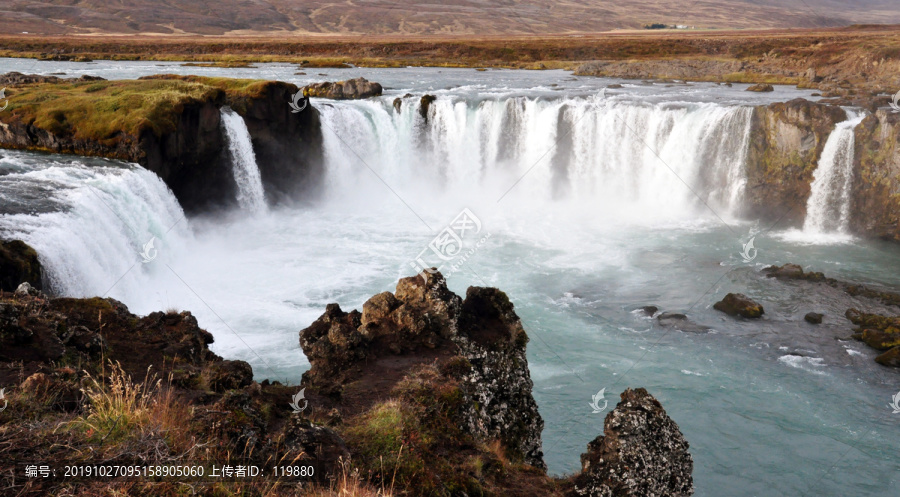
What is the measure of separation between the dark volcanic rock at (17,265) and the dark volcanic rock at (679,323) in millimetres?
19147

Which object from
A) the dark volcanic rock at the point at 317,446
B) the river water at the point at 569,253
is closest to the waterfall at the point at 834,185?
the river water at the point at 569,253

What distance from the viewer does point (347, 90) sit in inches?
1836

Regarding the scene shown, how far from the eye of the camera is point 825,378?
19.0 m

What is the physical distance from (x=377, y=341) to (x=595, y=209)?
28.6 m

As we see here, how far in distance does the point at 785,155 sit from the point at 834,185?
9.52ft

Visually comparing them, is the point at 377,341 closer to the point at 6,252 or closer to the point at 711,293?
the point at 6,252

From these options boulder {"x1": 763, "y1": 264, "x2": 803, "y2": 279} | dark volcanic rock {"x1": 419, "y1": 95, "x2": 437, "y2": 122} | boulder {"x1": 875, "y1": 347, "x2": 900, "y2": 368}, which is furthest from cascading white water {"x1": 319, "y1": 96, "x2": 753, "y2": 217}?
boulder {"x1": 875, "y1": 347, "x2": 900, "y2": 368}

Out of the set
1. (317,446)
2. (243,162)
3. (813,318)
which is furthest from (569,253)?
(317,446)

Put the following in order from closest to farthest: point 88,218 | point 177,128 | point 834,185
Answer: point 88,218 < point 177,128 < point 834,185

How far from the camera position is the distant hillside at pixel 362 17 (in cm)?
14300

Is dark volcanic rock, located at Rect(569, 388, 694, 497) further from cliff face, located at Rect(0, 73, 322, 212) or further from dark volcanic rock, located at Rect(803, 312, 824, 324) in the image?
cliff face, located at Rect(0, 73, 322, 212)

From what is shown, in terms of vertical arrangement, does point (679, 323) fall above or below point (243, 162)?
below

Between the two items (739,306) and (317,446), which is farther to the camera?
(739,306)

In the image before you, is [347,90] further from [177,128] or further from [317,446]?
[317,446]
